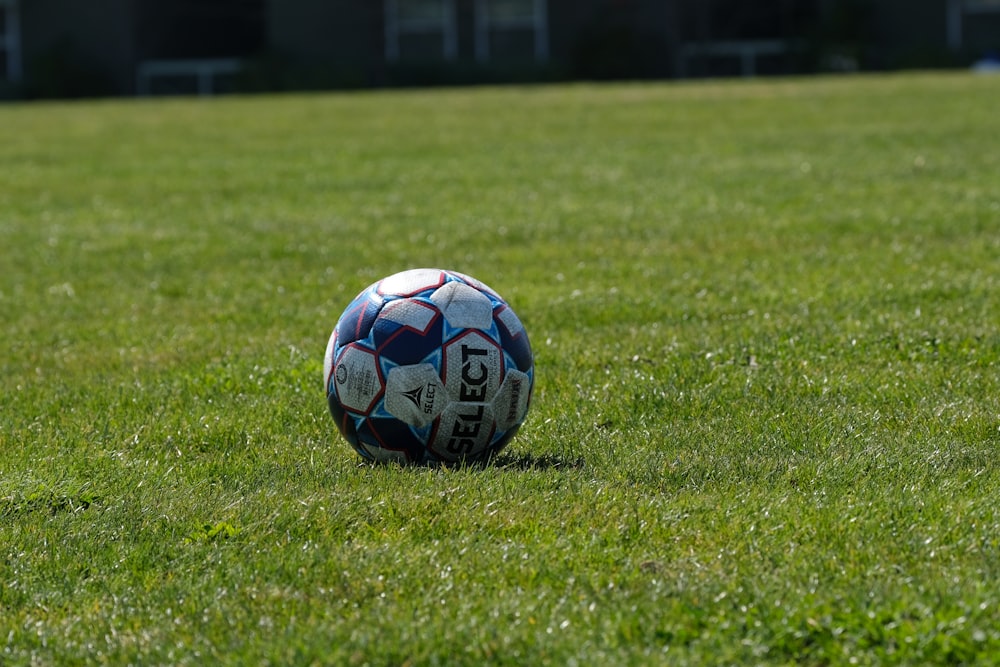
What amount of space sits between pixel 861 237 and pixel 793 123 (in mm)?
10654

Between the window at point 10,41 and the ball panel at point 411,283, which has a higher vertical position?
the window at point 10,41

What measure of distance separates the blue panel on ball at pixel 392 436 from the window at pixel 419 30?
38940 millimetres

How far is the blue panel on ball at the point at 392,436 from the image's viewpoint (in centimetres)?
552

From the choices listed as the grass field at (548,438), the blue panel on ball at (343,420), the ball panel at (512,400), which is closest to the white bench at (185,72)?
the grass field at (548,438)

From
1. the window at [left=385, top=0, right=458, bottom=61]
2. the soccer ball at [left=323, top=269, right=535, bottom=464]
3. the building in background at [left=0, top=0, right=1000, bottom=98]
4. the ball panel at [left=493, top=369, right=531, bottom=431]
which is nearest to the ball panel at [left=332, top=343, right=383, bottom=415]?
the soccer ball at [left=323, top=269, right=535, bottom=464]

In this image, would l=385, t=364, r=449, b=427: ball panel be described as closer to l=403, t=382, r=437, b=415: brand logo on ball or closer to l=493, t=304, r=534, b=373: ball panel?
l=403, t=382, r=437, b=415: brand logo on ball

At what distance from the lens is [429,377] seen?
17.9 ft

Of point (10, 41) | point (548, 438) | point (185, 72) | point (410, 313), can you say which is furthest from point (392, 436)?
point (10, 41)

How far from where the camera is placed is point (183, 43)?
4703 centimetres

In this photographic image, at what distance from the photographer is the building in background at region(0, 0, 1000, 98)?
40500mm

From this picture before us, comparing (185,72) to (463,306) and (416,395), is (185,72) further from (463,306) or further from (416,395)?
(416,395)

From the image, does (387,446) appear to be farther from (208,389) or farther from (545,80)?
(545,80)

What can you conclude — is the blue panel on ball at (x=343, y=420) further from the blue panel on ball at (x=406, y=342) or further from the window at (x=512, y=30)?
the window at (x=512, y=30)

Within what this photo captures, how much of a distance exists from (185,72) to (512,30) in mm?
11013
